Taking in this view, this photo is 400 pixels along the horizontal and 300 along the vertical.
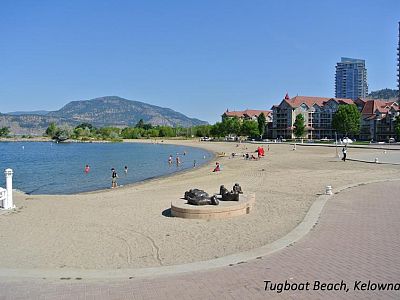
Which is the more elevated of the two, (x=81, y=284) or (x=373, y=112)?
(x=373, y=112)

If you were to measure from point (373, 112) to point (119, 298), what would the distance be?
4307 inches

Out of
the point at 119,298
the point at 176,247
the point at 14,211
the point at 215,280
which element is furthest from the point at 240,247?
the point at 14,211

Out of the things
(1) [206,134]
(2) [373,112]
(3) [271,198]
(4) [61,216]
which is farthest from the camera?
(1) [206,134]

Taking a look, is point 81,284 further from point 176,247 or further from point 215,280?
point 176,247

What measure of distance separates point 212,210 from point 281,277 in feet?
19.5

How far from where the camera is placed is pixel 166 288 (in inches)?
262

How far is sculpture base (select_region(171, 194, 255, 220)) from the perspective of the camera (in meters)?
12.8

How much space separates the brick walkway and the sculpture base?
3.47 m

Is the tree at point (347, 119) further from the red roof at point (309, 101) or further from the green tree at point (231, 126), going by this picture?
the green tree at point (231, 126)

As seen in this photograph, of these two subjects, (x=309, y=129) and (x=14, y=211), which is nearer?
(x=14, y=211)

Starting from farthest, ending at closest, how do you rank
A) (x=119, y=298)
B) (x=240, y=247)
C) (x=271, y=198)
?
(x=271, y=198) → (x=240, y=247) → (x=119, y=298)

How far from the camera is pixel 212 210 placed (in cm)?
1281

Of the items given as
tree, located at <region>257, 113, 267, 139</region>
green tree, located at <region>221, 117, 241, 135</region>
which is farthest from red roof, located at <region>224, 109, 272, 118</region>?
tree, located at <region>257, 113, 267, 139</region>

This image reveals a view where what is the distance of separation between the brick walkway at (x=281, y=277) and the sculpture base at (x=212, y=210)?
3475 millimetres
